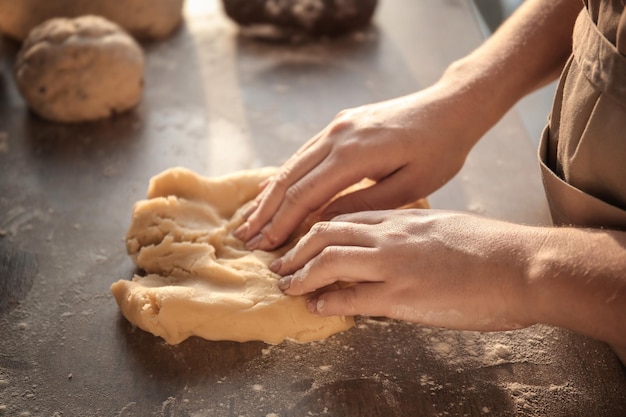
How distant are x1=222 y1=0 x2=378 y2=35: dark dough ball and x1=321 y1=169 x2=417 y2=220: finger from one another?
1414 mm

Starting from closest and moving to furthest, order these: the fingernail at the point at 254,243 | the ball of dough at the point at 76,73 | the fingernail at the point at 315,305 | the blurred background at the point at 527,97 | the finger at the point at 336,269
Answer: the finger at the point at 336,269
the fingernail at the point at 315,305
the fingernail at the point at 254,243
the ball of dough at the point at 76,73
the blurred background at the point at 527,97

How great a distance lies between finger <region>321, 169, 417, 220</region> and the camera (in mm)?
1782

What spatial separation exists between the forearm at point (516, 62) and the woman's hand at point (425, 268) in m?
0.47

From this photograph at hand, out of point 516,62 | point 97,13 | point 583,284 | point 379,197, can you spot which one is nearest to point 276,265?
point 379,197

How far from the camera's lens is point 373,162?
1.75 metres

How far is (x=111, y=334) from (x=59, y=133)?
1039 millimetres

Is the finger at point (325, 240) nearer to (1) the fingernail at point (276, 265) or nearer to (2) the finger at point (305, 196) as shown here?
(1) the fingernail at point (276, 265)

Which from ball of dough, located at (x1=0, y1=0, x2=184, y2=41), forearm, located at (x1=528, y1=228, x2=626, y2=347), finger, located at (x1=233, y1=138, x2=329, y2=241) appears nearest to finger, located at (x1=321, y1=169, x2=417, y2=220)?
finger, located at (x1=233, y1=138, x2=329, y2=241)

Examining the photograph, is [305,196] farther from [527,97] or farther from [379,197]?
[527,97]

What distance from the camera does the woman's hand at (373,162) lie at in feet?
5.74

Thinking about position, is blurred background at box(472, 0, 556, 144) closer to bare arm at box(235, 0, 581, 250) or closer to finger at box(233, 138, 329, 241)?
bare arm at box(235, 0, 581, 250)

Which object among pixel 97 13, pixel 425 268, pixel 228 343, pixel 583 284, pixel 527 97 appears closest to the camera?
pixel 583 284

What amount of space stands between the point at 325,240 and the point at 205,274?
356mm

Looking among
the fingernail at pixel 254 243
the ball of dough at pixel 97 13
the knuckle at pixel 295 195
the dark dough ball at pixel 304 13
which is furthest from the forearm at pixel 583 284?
the ball of dough at pixel 97 13
